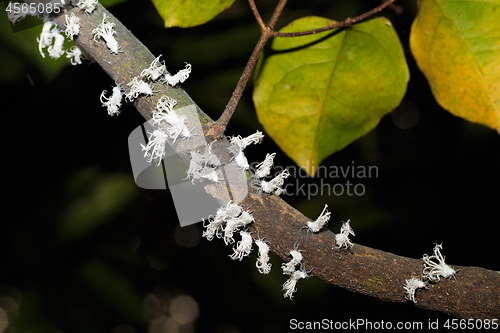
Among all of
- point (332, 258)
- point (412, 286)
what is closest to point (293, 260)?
point (332, 258)

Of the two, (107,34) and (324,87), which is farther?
(324,87)

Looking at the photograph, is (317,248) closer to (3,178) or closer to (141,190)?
(141,190)

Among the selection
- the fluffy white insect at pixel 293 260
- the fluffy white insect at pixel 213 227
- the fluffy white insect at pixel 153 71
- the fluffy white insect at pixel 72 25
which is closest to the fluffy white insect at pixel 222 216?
the fluffy white insect at pixel 213 227

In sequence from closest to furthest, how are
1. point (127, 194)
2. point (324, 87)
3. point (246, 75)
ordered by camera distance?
point (246, 75) → point (324, 87) → point (127, 194)

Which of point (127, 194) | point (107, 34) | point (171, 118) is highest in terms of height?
point (107, 34)

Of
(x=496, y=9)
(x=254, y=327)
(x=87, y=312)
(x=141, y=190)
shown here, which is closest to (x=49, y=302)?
(x=87, y=312)

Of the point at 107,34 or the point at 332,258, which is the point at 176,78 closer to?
the point at 107,34

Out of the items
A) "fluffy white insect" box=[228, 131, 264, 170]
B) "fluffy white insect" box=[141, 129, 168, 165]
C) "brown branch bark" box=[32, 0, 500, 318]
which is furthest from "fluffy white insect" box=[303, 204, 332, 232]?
"fluffy white insect" box=[141, 129, 168, 165]

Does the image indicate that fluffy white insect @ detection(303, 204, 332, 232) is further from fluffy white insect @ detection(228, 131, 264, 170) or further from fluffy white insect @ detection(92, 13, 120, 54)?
fluffy white insect @ detection(92, 13, 120, 54)
